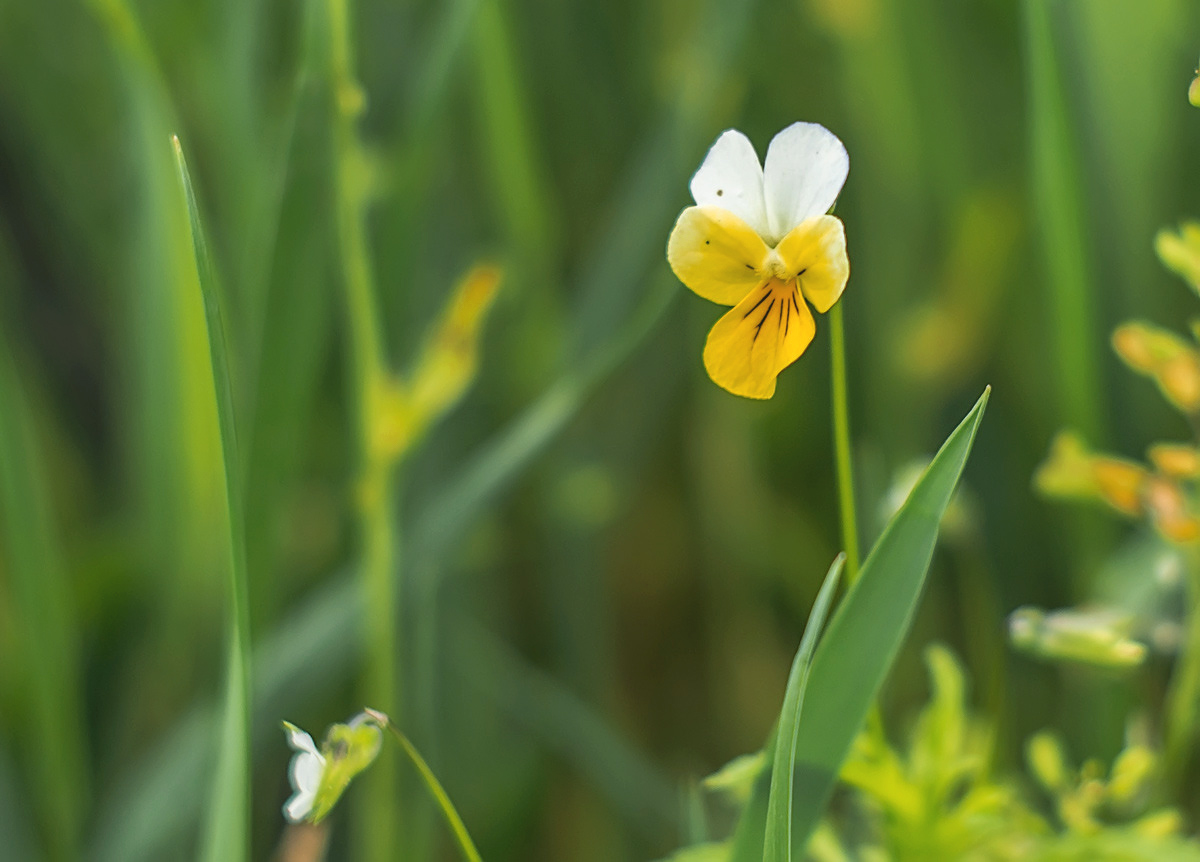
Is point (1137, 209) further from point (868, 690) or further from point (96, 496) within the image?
point (96, 496)

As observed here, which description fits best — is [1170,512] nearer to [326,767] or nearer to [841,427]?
[841,427]

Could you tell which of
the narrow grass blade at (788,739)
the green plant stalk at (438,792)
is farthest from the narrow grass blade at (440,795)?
the narrow grass blade at (788,739)

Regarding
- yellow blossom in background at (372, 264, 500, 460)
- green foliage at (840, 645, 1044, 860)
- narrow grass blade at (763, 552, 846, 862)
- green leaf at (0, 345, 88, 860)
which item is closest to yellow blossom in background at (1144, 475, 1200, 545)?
green foliage at (840, 645, 1044, 860)

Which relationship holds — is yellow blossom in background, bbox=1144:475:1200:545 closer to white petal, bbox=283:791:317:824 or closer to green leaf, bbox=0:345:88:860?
white petal, bbox=283:791:317:824

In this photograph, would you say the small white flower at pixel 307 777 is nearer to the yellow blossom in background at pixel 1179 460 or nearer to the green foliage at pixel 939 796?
the green foliage at pixel 939 796

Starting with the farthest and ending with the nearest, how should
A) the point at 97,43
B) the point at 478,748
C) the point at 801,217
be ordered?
the point at 97,43 < the point at 478,748 < the point at 801,217

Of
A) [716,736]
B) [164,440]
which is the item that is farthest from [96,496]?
[716,736]

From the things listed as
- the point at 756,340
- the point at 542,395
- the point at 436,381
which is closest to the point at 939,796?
the point at 756,340
